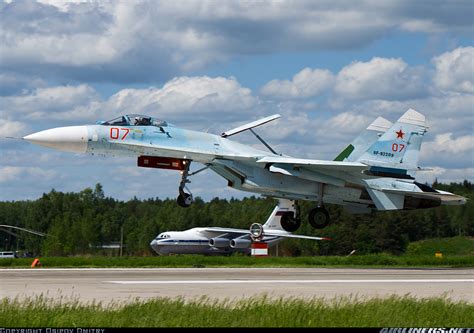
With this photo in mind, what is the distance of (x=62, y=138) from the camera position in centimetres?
2673

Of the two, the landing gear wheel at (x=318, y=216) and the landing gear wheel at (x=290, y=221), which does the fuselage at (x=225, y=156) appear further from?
the landing gear wheel at (x=290, y=221)

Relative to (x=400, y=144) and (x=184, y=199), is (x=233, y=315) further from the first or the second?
(x=400, y=144)

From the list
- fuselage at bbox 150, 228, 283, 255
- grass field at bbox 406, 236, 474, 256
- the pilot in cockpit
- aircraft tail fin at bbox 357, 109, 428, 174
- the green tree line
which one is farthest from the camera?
the green tree line

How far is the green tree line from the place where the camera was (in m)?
66.7

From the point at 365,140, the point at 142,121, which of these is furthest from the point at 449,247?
the point at 142,121

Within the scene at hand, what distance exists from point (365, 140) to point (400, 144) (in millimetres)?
1379

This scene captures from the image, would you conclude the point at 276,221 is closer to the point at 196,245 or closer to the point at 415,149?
the point at 196,245

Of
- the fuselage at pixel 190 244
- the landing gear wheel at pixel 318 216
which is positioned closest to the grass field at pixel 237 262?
the landing gear wheel at pixel 318 216

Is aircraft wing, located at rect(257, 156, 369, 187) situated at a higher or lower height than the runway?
higher

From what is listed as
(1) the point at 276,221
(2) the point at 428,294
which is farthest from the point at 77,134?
(1) the point at 276,221

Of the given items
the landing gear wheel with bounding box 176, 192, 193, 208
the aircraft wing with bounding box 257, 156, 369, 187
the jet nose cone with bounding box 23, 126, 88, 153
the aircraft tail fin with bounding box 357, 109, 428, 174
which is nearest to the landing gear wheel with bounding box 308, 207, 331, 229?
the aircraft wing with bounding box 257, 156, 369, 187

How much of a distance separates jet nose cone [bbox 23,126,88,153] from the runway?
202 inches

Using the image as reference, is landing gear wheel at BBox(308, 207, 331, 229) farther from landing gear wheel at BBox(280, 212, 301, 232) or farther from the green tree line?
the green tree line

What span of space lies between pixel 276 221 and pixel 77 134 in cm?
3076
